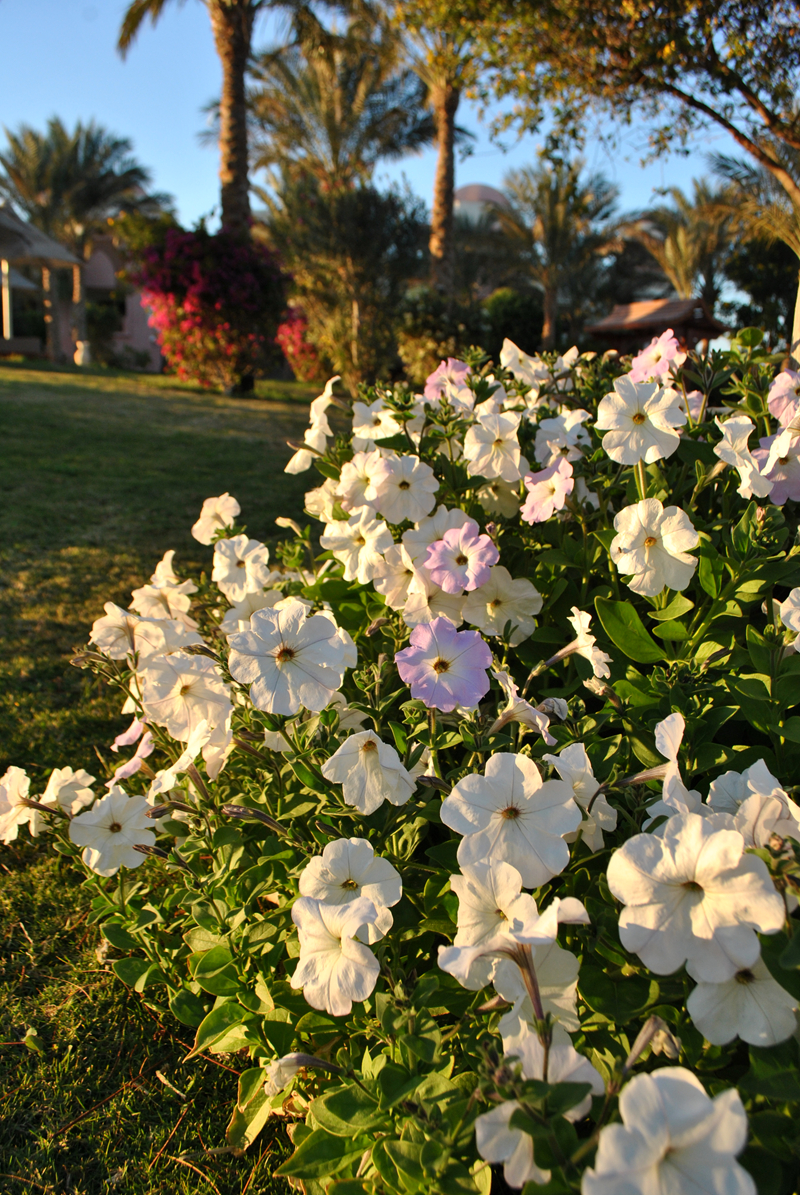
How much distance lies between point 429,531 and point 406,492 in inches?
4.7

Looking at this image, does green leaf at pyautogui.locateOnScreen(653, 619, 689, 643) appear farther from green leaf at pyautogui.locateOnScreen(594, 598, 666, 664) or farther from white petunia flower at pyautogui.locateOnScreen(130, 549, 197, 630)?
white petunia flower at pyautogui.locateOnScreen(130, 549, 197, 630)

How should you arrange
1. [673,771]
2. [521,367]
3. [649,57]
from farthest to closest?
[649,57]
[521,367]
[673,771]

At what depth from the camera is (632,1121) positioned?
2.43 feet

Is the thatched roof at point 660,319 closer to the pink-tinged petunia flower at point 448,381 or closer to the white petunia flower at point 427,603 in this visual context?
the pink-tinged petunia flower at point 448,381

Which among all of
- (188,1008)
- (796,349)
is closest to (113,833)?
(188,1008)

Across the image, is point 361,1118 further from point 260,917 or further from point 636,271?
point 636,271

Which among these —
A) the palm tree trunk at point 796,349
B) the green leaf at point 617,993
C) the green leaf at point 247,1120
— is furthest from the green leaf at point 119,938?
the palm tree trunk at point 796,349

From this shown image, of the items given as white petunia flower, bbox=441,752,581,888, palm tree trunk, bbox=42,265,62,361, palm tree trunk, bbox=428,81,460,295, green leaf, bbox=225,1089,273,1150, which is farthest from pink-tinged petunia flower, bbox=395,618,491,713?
palm tree trunk, bbox=42,265,62,361

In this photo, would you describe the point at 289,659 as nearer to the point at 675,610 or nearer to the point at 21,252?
the point at 675,610

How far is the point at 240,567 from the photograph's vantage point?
2002mm

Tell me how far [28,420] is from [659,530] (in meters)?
6.54

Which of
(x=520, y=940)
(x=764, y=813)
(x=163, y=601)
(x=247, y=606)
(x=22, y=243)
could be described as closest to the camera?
(x=520, y=940)

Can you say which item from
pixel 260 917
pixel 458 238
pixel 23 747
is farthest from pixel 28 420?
pixel 458 238

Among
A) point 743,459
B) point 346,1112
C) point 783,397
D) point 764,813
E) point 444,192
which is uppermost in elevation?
point 444,192
